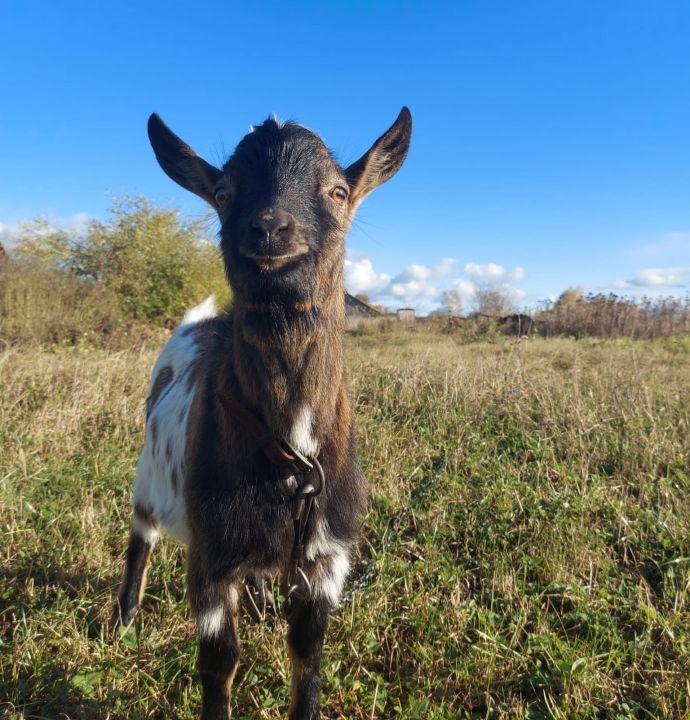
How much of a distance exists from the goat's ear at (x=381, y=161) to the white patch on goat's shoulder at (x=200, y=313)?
1767mm

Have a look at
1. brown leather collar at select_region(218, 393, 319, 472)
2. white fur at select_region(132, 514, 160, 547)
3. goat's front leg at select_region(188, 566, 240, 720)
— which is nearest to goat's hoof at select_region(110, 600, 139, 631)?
white fur at select_region(132, 514, 160, 547)

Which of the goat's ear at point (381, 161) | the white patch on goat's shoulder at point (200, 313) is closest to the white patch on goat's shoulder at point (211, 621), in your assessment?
the goat's ear at point (381, 161)

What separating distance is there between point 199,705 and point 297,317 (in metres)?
1.70

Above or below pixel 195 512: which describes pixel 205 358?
above

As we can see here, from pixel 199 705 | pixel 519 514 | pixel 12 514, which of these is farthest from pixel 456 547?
pixel 12 514

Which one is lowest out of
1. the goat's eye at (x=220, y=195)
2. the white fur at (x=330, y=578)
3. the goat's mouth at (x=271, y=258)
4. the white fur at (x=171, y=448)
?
the white fur at (x=330, y=578)

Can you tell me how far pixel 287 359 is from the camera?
1.84m

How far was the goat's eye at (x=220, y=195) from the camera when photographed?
6.99ft

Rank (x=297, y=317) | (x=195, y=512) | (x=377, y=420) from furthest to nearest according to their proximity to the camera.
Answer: (x=377, y=420) < (x=195, y=512) < (x=297, y=317)

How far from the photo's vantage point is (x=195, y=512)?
1.95 m

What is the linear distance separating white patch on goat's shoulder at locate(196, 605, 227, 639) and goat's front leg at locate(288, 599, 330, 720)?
0.34 meters

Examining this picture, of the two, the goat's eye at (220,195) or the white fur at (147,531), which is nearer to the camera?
the goat's eye at (220,195)

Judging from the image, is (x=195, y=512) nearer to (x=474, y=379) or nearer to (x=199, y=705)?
(x=199, y=705)

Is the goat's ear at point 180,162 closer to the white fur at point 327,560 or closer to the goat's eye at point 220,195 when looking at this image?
the goat's eye at point 220,195
